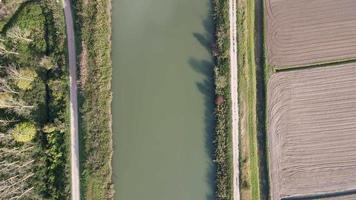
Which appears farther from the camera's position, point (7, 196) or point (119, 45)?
point (119, 45)

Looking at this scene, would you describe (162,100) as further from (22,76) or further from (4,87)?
(4,87)

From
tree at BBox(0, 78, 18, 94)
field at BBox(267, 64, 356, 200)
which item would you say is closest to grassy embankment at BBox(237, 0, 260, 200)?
field at BBox(267, 64, 356, 200)

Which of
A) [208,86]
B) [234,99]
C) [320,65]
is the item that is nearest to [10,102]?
[208,86]

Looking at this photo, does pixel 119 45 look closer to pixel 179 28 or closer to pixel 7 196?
pixel 179 28

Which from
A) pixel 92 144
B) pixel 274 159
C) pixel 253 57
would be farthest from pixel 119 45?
pixel 274 159

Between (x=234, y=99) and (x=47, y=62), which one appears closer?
(x=47, y=62)
